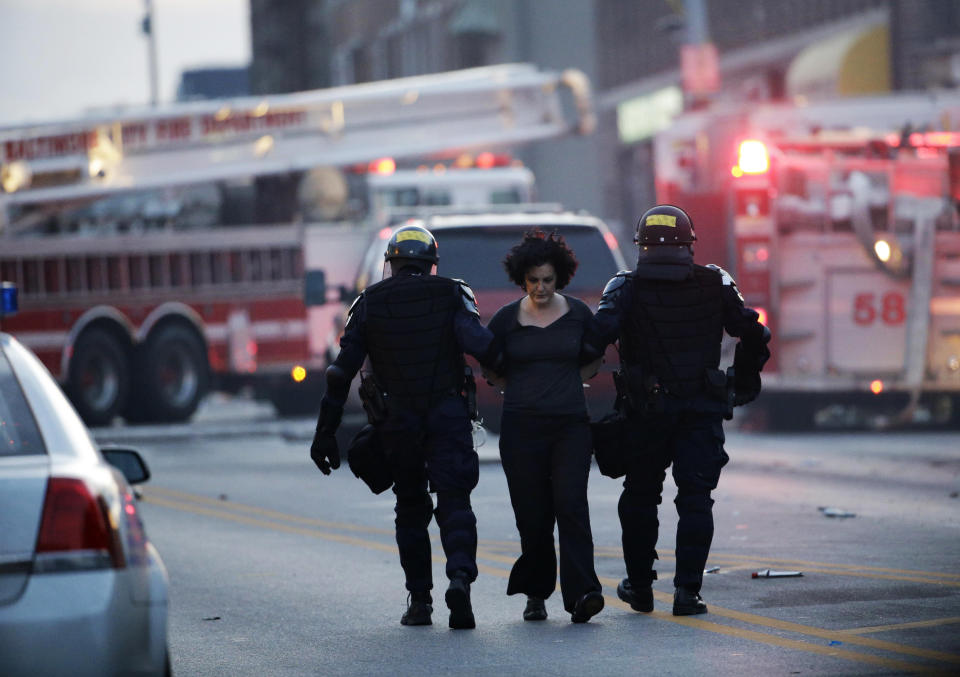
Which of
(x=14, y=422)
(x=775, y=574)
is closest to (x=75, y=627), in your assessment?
(x=14, y=422)

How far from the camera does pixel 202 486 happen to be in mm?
15211

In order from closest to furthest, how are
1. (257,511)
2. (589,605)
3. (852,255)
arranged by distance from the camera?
(589,605), (257,511), (852,255)

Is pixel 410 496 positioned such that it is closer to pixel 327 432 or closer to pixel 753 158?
pixel 327 432

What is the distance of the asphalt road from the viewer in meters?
7.20

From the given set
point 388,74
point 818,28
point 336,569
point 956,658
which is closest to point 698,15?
point 818,28

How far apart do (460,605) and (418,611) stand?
265 mm

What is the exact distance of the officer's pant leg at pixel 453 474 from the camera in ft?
26.1

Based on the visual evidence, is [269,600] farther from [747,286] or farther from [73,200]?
[73,200]

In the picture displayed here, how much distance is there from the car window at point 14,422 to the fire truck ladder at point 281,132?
1690 centimetres

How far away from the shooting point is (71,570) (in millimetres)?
5043

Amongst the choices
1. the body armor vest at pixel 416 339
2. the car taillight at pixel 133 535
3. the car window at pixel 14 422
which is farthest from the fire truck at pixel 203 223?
the car taillight at pixel 133 535

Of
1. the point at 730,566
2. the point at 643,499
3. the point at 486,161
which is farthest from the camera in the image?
the point at 486,161

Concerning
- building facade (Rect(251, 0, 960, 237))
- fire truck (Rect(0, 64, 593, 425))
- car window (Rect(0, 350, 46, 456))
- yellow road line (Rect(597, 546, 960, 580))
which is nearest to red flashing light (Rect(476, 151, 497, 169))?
fire truck (Rect(0, 64, 593, 425))

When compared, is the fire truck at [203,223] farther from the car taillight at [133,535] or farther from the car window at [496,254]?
the car taillight at [133,535]
